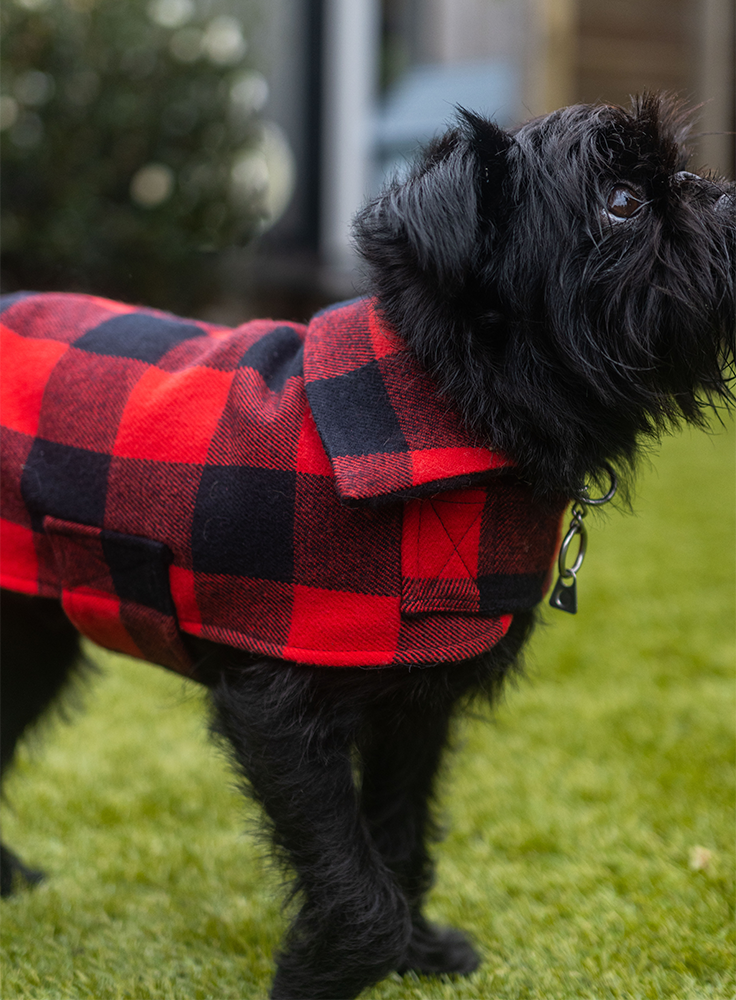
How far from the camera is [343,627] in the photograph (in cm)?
113

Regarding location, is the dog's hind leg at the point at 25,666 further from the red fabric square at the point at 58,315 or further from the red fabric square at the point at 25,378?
the red fabric square at the point at 58,315

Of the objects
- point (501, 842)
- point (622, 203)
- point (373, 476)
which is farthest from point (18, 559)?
point (501, 842)

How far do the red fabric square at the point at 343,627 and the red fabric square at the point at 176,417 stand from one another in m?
0.25

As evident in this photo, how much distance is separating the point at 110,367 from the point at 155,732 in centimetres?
136

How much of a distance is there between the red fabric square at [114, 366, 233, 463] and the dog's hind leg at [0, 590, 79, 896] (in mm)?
386

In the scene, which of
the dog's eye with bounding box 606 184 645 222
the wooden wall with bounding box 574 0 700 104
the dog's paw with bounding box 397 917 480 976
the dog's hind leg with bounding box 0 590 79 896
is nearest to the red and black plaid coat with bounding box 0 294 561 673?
the dog's hind leg with bounding box 0 590 79 896

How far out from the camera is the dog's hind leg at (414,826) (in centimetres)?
145

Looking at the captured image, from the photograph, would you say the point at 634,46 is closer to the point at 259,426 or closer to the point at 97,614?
the point at 259,426

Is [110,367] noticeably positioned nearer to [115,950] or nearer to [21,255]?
[115,950]

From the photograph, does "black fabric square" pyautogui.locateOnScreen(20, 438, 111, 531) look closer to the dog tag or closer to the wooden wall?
the dog tag

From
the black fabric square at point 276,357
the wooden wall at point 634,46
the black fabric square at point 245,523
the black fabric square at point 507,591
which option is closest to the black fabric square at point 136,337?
the black fabric square at point 276,357

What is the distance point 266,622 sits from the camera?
3.82ft

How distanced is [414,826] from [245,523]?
2.18 feet

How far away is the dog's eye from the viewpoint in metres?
1.12
